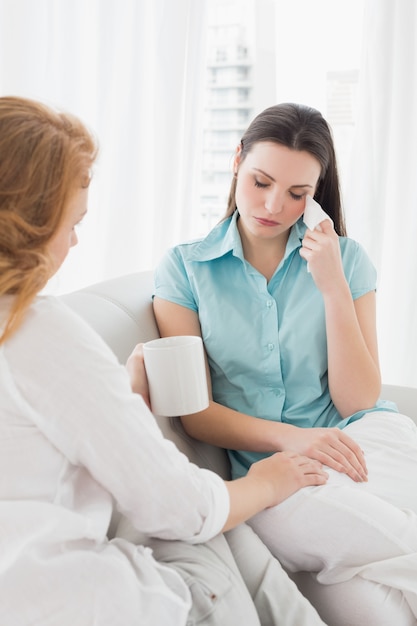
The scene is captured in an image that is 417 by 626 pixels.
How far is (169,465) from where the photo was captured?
0.95 m

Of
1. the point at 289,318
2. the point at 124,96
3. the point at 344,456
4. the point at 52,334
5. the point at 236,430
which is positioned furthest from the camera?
the point at 124,96

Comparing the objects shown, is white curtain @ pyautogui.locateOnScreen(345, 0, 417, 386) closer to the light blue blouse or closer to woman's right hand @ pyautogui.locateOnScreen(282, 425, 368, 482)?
the light blue blouse

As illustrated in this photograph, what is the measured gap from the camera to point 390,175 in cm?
259

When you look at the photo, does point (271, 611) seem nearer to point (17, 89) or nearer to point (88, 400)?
point (88, 400)

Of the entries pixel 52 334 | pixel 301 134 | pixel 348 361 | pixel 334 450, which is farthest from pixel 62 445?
pixel 301 134

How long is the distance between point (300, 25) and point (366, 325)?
4.61 ft

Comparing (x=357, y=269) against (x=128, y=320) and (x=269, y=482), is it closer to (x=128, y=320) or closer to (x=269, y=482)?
(x=128, y=320)

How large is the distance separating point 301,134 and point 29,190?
3.05ft

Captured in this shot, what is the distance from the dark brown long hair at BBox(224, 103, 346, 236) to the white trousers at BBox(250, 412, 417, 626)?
2.51 ft

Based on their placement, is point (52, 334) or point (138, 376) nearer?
point (52, 334)

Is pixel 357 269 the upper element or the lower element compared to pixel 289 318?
upper

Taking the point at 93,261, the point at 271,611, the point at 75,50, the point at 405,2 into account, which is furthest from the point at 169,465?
the point at 405,2

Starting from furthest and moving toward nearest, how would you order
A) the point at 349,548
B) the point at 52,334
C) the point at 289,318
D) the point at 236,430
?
the point at 289,318 < the point at 236,430 < the point at 349,548 < the point at 52,334

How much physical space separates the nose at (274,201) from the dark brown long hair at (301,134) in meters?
0.11
